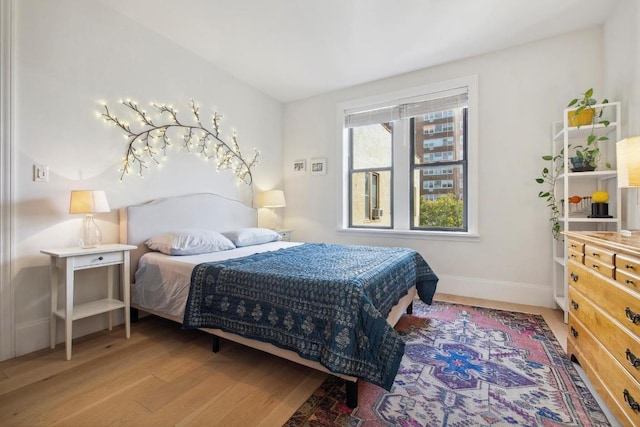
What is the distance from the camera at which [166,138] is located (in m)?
3.01

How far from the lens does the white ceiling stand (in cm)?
247

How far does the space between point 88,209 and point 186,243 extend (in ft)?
2.46

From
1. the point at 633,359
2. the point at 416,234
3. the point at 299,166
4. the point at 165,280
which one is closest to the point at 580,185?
the point at 416,234

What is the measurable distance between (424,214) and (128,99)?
343 centimetres

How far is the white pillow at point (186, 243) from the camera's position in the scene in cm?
255

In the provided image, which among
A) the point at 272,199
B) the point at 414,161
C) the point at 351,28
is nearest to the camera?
the point at 351,28

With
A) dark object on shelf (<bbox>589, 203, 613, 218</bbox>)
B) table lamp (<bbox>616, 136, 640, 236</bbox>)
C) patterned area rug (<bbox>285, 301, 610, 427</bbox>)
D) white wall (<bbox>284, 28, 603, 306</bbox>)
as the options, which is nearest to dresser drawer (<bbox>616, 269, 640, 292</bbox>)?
table lamp (<bbox>616, 136, 640, 236</bbox>)

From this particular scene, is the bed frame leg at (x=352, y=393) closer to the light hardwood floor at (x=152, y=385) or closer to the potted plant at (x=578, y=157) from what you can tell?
the light hardwood floor at (x=152, y=385)

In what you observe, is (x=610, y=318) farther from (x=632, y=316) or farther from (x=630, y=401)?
(x=630, y=401)

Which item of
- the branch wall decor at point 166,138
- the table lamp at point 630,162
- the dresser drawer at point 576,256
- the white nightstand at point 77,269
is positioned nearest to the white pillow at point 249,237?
the branch wall decor at point 166,138

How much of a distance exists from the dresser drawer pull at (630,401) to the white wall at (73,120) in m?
3.41

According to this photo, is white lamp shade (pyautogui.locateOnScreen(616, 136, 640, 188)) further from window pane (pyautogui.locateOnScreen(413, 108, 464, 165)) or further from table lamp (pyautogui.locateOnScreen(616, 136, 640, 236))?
window pane (pyautogui.locateOnScreen(413, 108, 464, 165))

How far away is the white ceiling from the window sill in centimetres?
200

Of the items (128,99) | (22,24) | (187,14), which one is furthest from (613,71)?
(22,24)
